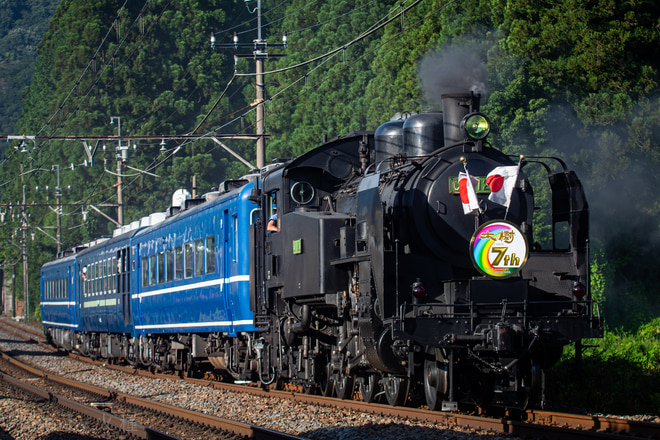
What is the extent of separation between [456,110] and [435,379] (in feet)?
9.96

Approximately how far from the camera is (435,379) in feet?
30.7

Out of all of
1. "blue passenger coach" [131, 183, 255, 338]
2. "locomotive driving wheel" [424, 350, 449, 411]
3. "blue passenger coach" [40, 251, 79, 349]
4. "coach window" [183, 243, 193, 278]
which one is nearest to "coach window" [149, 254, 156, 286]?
"blue passenger coach" [131, 183, 255, 338]

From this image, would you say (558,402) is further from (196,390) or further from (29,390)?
(29,390)

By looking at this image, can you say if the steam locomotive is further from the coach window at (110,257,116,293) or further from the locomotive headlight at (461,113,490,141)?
the coach window at (110,257,116,293)

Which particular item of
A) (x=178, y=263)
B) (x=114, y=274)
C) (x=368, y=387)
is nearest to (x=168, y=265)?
(x=178, y=263)

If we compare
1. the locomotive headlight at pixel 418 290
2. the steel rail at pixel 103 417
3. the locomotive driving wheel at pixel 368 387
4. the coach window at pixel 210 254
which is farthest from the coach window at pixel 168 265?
the locomotive headlight at pixel 418 290

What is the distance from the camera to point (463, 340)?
28.8 feet

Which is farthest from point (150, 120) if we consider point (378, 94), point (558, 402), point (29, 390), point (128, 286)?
point (558, 402)

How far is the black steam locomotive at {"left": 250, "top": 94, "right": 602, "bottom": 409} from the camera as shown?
8.85 m

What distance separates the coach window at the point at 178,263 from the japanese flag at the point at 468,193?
29.9 ft

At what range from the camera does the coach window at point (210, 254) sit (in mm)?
15312

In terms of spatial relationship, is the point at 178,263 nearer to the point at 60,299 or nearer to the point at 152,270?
the point at 152,270

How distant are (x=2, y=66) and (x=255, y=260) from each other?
157281mm

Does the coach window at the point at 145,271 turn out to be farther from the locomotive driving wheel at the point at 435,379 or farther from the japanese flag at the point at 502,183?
the japanese flag at the point at 502,183
